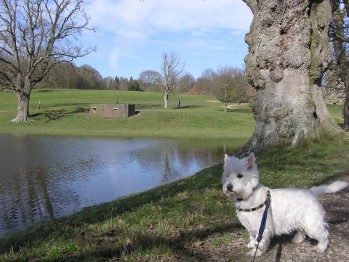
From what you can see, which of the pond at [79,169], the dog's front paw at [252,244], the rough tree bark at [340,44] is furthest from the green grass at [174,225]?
the rough tree bark at [340,44]

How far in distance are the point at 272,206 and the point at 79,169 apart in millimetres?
15520

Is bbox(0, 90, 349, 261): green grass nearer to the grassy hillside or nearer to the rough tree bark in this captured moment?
the rough tree bark

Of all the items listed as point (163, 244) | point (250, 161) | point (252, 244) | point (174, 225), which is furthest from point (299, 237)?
point (174, 225)

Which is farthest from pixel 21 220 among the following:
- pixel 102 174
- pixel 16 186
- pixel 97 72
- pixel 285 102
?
pixel 97 72

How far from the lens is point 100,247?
19.0 feet

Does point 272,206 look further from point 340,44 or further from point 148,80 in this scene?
point 148,80

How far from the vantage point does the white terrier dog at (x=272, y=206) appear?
487cm

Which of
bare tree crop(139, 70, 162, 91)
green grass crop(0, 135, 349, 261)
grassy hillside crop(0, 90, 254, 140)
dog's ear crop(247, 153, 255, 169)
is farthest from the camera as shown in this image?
bare tree crop(139, 70, 162, 91)

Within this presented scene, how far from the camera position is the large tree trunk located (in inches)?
528

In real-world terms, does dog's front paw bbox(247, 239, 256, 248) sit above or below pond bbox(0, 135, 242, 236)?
above

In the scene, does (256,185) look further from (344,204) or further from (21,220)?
(21,220)

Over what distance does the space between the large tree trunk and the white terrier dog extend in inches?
339

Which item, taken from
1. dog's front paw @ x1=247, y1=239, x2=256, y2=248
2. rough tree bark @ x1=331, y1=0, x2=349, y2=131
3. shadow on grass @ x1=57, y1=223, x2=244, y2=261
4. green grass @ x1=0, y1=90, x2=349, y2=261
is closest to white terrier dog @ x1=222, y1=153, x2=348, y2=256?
dog's front paw @ x1=247, y1=239, x2=256, y2=248

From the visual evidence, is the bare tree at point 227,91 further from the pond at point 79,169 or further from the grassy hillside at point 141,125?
the pond at point 79,169
